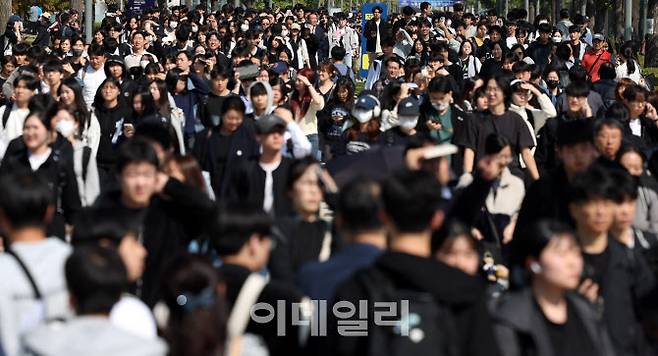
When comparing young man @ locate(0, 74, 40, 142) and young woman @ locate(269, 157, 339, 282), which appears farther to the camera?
young man @ locate(0, 74, 40, 142)

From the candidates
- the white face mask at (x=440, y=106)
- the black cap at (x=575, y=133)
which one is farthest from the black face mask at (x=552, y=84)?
the black cap at (x=575, y=133)

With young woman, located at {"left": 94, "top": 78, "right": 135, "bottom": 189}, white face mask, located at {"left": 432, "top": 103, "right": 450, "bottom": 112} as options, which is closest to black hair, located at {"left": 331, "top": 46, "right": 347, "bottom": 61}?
young woman, located at {"left": 94, "top": 78, "right": 135, "bottom": 189}

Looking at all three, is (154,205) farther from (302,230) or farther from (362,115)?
(362,115)

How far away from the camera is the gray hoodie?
4750 mm

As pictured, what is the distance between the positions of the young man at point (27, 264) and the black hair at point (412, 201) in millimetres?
1385

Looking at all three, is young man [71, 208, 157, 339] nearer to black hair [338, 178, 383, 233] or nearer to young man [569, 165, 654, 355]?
black hair [338, 178, 383, 233]

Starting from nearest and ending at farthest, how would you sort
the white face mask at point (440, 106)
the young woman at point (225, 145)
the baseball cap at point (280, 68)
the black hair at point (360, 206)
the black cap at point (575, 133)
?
the black hair at point (360, 206), the black cap at point (575, 133), the young woman at point (225, 145), the white face mask at point (440, 106), the baseball cap at point (280, 68)

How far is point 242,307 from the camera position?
540 centimetres

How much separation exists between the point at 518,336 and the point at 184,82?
31.2 feet

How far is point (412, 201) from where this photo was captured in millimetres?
5039

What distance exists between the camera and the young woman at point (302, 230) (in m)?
6.82

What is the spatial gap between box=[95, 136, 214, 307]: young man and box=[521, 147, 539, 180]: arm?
3910 mm

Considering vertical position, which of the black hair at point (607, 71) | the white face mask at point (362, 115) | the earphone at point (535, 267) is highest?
the earphone at point (535, 267)

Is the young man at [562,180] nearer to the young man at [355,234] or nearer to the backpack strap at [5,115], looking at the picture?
the young man at [355,234]
